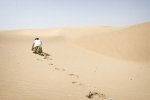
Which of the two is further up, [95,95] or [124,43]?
[124,43]

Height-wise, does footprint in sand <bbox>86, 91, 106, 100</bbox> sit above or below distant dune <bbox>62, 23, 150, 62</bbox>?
below

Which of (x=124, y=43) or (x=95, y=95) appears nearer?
(x=95, y=95)

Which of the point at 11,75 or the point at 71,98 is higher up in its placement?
the point at 11,75

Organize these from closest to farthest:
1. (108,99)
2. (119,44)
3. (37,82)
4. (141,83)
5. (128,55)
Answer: (108,99) < (37,82) < (141,83) < (128,55) < (119,44)

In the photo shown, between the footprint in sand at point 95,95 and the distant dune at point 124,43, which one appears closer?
the footprint in sand at point 95,95

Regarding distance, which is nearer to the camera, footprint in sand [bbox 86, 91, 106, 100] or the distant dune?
footprint in sand [bbox 86, 91, 106, 100]

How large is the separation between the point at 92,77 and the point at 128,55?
8179mm

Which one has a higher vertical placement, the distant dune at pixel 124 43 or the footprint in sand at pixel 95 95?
the distant dune at pixel 124 43

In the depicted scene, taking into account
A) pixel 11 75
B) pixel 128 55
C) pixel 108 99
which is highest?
pixel 128 55

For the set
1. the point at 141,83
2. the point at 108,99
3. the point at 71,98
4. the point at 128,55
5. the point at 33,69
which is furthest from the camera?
the point at 128,55

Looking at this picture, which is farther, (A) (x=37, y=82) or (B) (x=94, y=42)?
(B) (x=94, y=42)

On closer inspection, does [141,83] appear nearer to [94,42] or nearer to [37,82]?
[37,82]

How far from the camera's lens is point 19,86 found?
6.08 metres

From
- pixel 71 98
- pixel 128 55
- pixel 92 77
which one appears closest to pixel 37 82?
pixel 71 98
